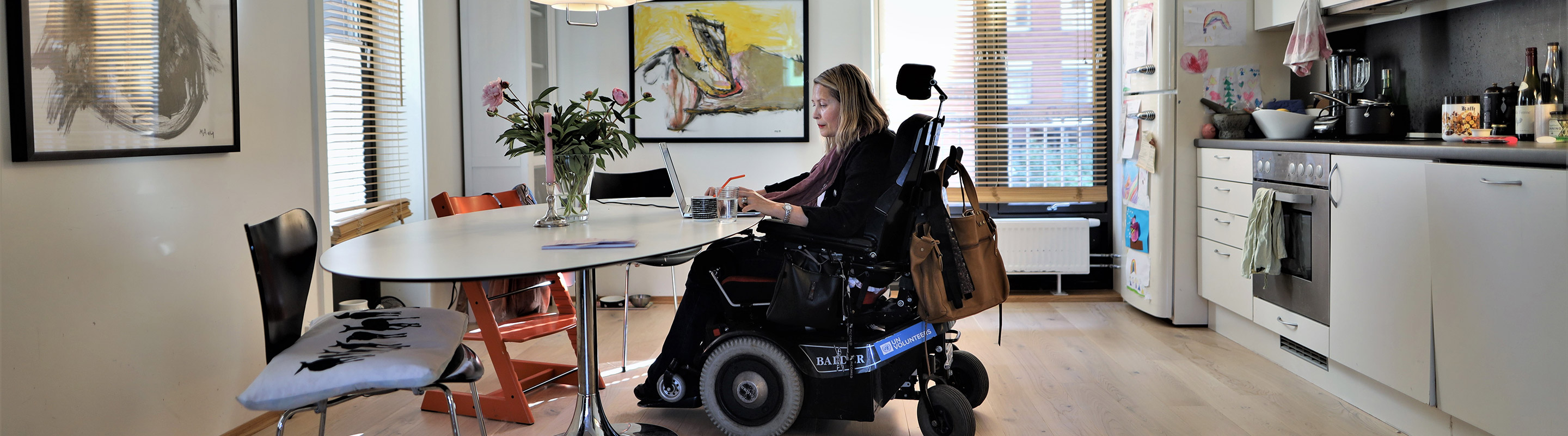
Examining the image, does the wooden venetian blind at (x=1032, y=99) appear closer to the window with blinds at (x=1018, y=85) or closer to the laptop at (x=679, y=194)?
the window with blinds at (x=1018, y=85)

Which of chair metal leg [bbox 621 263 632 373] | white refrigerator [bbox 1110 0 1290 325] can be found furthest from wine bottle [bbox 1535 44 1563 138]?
chair metal leg [bbox 621 263 632 373]

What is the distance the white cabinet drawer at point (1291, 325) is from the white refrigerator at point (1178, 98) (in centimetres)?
62

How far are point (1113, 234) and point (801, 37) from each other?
6.69 feet

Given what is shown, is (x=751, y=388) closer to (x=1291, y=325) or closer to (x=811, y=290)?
(x=811, y=290)

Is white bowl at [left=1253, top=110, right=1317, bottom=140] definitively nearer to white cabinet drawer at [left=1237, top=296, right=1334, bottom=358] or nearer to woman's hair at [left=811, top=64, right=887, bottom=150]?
white cabinet drawer at [left=1237, top=296, right=1334, bottom=358]

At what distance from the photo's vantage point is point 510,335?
2.68 m

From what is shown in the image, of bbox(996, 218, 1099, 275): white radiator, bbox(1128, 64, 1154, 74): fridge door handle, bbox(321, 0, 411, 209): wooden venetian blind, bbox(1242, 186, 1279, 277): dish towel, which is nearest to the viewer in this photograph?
bbox(1242, 186, 1279, 277): dish towel

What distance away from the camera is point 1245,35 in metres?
3.90

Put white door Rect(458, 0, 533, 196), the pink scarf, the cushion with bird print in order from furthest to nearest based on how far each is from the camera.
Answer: white door Rect(458, 0, 533, 196)
the pink scarf
the cushion with bird print

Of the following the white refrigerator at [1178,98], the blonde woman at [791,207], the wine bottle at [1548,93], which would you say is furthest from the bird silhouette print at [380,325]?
the white refrigerator at [1178,98]

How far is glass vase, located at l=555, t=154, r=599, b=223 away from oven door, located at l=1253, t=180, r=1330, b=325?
7.75 ft

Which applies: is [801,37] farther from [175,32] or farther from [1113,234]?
[175,32]

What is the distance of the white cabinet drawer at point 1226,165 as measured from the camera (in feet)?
11.5

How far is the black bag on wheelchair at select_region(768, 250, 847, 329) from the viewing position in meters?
2.31
